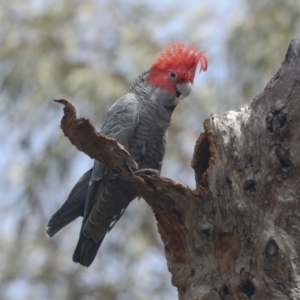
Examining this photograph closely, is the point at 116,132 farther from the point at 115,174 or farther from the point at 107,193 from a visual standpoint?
the point at 107,193

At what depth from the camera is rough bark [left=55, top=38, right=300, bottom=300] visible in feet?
8.59

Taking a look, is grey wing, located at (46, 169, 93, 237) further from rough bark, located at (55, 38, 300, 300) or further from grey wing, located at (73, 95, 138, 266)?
rough bark, located at (55, 38, 300, 300)

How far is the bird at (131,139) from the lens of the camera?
3463 mm

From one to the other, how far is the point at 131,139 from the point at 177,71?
539mm

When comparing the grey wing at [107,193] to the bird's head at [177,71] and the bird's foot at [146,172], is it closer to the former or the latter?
the bird's head at [177,71]

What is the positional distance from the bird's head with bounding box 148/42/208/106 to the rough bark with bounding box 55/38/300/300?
938mm

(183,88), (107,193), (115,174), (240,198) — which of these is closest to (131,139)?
(115,174)

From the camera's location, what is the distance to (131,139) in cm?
345

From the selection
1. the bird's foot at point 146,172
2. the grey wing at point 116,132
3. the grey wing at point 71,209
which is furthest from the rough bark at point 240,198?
the grey wing at point 71,209

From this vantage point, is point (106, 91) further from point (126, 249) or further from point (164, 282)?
point (164, 282)

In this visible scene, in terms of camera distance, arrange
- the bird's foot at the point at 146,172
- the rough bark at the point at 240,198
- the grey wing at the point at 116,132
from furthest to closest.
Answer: the grey wing at the point at 116,132, the bird's foot at the point at 146,172, the rough bark at the point at 240,198

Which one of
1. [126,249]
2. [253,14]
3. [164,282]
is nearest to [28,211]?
[126,249]

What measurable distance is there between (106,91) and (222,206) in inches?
140

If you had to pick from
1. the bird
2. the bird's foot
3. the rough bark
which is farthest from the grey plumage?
the rough bark
